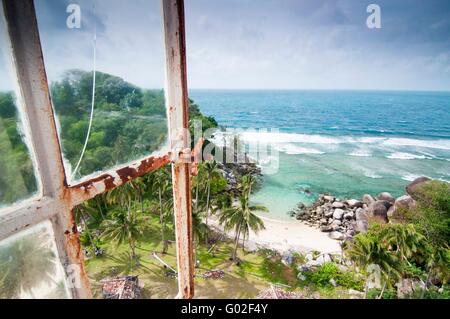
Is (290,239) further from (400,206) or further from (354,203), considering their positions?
(400,206)

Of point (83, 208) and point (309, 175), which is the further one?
point (309, 175)

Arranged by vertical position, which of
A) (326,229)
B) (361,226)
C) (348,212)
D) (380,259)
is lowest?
(361,226)

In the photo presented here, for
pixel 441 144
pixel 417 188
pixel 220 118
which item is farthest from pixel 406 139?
pixel 220 118

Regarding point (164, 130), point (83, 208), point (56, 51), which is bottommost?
point (83, 208)

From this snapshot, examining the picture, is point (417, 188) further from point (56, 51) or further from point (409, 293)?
point (56, 51)

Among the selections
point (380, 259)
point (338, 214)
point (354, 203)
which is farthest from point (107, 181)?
point (354, 203)

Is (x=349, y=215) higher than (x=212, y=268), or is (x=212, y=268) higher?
(x=212, y=268)

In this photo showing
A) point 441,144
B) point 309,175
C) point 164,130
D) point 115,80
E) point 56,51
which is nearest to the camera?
point 56,51
